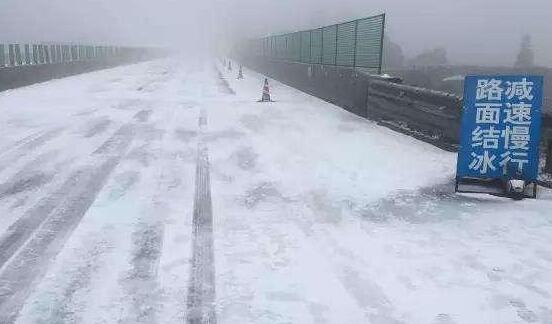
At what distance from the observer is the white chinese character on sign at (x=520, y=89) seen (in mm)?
6109

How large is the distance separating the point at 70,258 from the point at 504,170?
17.0ft

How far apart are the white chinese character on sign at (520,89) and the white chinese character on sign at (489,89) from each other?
0.10 m

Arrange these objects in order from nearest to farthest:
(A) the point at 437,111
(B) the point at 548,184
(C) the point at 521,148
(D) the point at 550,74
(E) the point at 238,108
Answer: (C) the point at 521,148, (B) the point at 548,184, (A) the point at 437,111, (E) the point at 238,108, (D) the point at 550,74

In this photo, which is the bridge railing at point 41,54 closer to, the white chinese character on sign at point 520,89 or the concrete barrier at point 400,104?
the concrete barrier at point 400,104

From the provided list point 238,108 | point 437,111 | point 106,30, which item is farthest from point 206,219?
point 106,30

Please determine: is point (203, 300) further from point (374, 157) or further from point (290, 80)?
point (290, 80)

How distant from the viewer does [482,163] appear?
647 centimetres

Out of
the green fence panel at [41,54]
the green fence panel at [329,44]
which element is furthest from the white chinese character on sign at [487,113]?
the green fence panel at [41,54]

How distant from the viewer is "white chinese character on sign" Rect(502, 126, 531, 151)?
628 cm

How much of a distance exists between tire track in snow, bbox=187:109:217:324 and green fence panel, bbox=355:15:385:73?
7.92m

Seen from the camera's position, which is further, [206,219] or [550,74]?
[550,74]

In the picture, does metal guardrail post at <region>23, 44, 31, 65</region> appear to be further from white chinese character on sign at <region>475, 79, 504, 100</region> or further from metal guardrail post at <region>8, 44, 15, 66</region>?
white chinese character on sign at <region>475, 79, 504, 100</region>

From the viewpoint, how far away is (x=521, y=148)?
6.34 metres

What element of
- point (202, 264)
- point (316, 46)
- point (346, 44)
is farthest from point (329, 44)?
point (202, 264)
